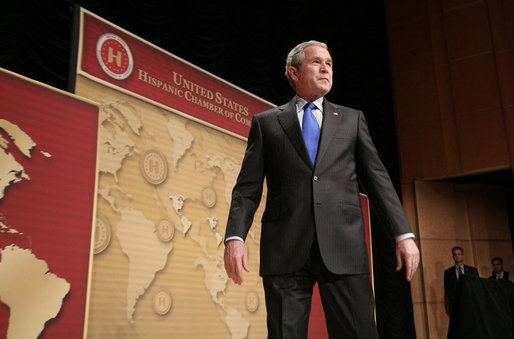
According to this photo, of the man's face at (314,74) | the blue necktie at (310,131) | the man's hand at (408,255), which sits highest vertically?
the man's face at (314,74)

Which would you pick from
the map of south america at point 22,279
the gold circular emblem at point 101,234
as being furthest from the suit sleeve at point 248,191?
the gold circular emblem at point 101,234

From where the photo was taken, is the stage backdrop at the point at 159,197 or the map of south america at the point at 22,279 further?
the stage backdrop at the point at 159,197

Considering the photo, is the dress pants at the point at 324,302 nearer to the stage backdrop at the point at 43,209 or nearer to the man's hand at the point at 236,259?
the man's hand at the point at 236,259

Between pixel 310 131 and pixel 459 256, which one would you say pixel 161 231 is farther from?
pixel 459 256

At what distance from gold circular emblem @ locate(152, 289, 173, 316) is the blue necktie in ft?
6.55

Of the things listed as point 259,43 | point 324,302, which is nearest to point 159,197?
point 324,302

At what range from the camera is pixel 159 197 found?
3.36 m

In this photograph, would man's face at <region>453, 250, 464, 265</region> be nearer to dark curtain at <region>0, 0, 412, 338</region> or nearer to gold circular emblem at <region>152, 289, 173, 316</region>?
dark curtain at <region>0, 0, 412, 338</region>

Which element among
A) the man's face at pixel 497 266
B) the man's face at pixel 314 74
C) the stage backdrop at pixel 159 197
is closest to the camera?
the man's face at pixel 314 74

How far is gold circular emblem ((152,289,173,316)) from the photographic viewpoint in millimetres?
3174

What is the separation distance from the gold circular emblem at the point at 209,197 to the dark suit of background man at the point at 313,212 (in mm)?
2117

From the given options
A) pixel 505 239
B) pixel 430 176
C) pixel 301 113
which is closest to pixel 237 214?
pixel 301 113

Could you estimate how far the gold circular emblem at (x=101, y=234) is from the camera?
114 inches

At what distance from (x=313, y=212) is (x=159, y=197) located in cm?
208
